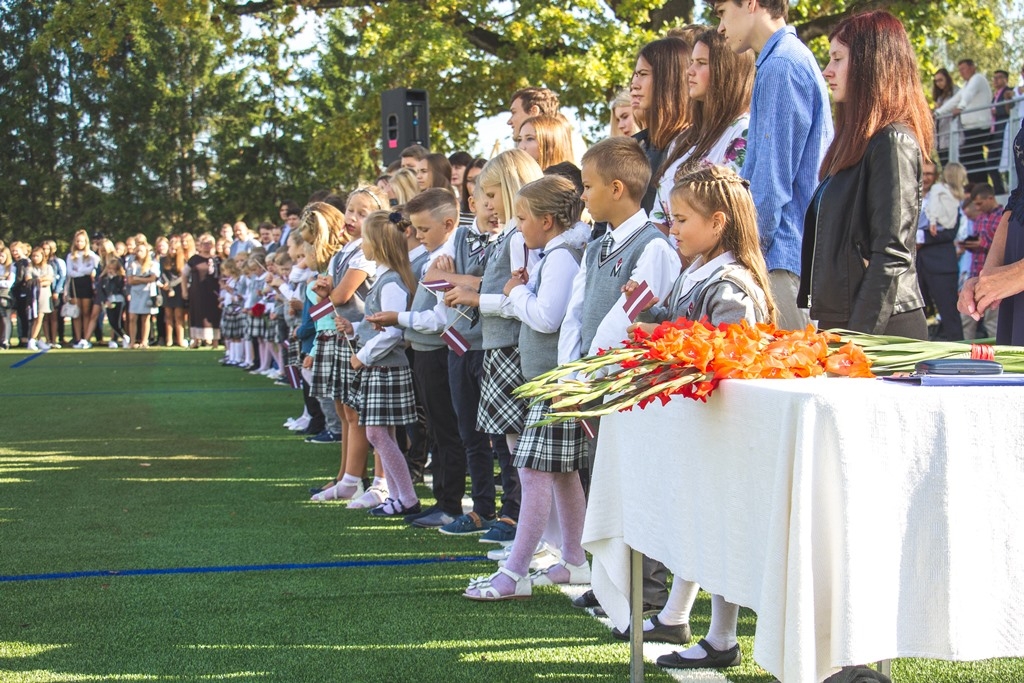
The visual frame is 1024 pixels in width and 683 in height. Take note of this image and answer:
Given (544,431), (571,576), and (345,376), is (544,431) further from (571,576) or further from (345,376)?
(345,376)

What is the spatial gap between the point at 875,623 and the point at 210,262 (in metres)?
21.6

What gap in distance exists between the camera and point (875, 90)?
389cm

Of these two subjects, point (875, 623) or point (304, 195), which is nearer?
point (875, 623)

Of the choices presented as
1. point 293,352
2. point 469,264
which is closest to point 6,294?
point 293,352

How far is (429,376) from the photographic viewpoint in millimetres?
6406

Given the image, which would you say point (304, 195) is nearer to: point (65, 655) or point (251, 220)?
Result: point (251, 220)

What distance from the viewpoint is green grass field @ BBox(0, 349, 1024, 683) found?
395cm

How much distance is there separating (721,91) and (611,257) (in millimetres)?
858

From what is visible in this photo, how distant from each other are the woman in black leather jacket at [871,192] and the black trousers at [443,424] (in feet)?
9.15

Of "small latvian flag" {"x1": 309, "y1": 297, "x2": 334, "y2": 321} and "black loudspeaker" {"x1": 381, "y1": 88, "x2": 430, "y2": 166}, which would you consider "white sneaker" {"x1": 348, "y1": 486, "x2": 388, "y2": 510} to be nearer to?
"small latvian flag" {"x1": 309, "y1": 297, "x2": 334, "y2": 321}

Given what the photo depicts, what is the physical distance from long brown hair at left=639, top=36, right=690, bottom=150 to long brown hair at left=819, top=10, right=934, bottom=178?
3.91 ft

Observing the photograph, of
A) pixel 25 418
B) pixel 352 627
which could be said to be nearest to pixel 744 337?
pixel 352 627

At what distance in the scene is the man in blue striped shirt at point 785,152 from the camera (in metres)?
4.24

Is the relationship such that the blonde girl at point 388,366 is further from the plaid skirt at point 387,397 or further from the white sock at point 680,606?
the white sock at point 680,606
